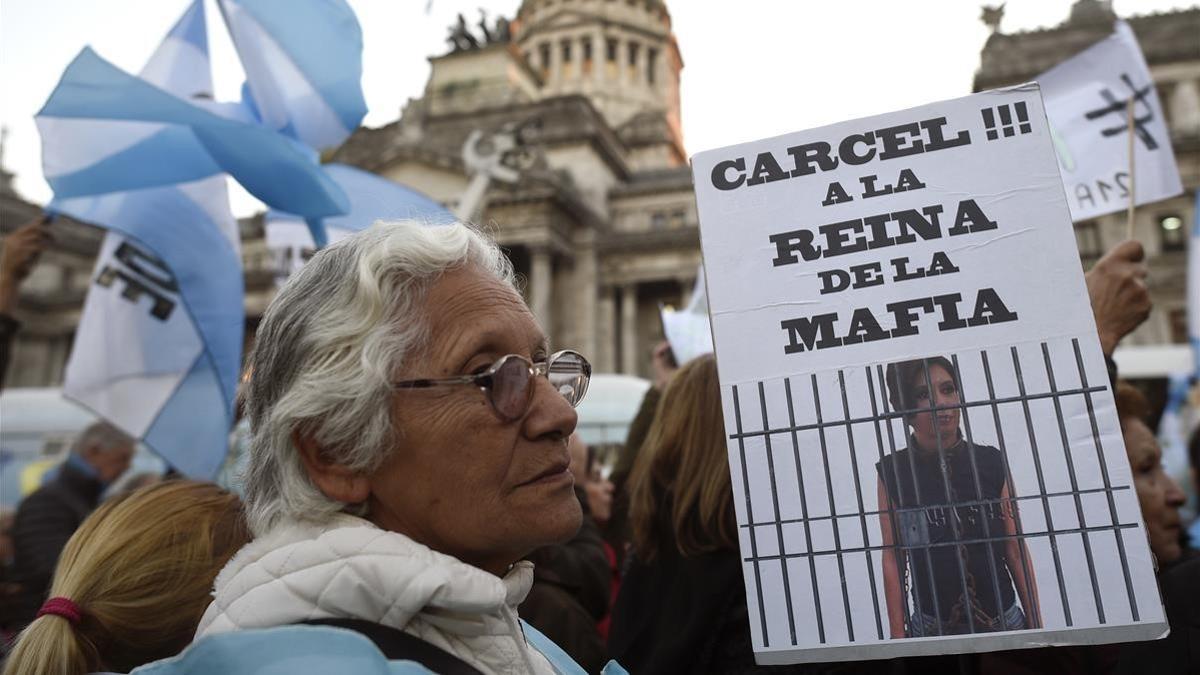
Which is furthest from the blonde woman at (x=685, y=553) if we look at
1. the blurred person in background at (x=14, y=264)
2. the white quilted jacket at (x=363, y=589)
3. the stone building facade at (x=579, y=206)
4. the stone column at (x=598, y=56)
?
the stone column at (x=598, y=56)

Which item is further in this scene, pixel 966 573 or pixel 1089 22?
pixel 1089 22

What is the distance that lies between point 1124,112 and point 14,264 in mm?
6144

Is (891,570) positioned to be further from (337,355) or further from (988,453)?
(337,355)

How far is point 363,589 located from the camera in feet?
3.95

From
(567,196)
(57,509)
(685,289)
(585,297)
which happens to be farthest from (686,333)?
(685,289)

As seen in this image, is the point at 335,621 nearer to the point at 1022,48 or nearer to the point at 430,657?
the point at 430,657

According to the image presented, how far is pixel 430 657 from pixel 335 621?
158 mm

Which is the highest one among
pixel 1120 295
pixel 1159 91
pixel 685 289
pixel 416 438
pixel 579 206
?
pixel 1159 91

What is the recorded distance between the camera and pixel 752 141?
68.9 inches

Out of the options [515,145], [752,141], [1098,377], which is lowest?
[1098,377]

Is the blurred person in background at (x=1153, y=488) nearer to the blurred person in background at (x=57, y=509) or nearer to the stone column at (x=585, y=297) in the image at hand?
the blurred person in background at (x=57, y=509)

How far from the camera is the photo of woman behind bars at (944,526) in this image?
4.68 feet

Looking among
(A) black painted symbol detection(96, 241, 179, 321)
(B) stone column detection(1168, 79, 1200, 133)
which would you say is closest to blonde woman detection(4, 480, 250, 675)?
(A) black painted symbol detection(96, 241, 179, 321)

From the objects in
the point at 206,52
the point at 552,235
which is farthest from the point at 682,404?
the point at 552,235
